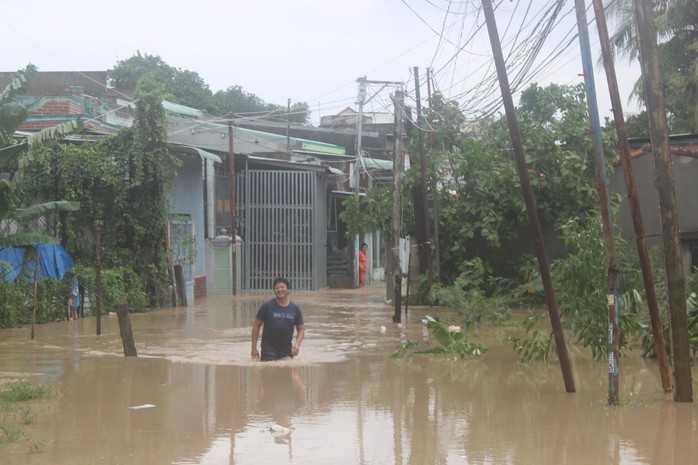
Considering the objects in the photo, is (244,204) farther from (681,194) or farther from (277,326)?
(277,326)

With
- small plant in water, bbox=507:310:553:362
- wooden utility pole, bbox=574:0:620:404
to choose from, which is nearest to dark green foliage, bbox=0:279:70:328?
small plant in water, bbox=507:310:553:362

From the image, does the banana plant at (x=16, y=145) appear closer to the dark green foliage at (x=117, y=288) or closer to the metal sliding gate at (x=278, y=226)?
the dark green foliage at (x=117, y=288)

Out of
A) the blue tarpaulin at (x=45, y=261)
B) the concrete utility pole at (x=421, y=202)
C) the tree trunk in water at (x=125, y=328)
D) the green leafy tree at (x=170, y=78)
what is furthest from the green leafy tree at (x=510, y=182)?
the green leafy tree at (x=170, y=78)

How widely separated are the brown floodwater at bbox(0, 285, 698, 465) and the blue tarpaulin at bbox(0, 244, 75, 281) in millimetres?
3580

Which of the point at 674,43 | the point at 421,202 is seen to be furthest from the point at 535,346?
the point at 674,43

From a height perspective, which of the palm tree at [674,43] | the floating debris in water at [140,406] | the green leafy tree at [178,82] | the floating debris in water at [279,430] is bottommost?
the floating debris in water at [279,430]

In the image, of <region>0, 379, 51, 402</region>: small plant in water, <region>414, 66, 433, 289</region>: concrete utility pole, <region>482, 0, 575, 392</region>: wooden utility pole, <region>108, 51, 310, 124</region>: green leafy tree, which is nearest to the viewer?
<region>0, 379, 51, 402</region>: small plant in water

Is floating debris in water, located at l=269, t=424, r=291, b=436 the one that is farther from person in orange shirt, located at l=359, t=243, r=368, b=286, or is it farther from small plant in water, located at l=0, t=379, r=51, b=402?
person in orange shirt, located at l=359, t=243, r=368, b=286

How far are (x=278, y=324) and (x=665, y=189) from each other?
5.51m

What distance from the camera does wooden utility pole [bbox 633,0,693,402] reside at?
9.48 m

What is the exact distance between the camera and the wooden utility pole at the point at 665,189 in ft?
31.1

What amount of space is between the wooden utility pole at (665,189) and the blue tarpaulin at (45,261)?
44.3ft

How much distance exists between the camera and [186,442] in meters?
8.07

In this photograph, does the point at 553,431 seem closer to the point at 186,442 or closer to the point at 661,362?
the point at 661,362
